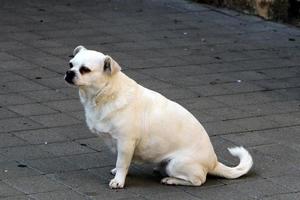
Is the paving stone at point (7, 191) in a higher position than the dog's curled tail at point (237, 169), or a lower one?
lower

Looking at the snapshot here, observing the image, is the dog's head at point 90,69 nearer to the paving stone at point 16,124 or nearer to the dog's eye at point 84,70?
the dog's eye at point 84,70

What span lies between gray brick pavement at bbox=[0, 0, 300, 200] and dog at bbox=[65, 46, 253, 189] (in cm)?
16

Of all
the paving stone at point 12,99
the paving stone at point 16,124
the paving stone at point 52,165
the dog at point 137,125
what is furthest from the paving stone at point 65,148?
the paving stone at point 12,99

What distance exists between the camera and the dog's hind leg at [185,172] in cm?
645

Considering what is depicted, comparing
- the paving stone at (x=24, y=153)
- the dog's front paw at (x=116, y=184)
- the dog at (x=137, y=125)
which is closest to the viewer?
the dog at (x=137, y=125)

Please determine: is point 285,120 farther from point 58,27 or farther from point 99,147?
point 58,27

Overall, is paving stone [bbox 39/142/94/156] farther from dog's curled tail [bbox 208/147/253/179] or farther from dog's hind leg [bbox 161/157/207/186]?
dog's curled tail [bbox 208/147/253/179]

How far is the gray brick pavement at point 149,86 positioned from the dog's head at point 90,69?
0.80m

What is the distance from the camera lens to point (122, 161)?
636cm

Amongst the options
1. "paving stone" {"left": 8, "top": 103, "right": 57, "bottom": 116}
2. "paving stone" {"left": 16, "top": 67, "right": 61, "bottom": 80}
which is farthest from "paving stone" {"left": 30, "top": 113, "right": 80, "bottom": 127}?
"paving stone" {"left": 16, "top": 67, "right": 61, "bottom": 80}

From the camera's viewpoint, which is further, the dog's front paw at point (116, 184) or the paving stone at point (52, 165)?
the paving stone at point (52, 165)

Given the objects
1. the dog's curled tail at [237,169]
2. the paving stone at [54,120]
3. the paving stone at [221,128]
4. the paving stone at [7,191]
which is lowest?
the paving stone at [7,191]

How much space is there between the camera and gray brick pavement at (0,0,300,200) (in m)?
6.61

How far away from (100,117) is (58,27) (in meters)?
6.18
